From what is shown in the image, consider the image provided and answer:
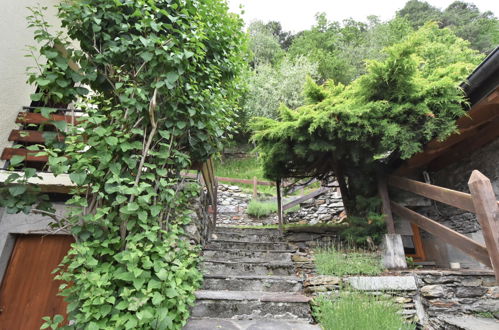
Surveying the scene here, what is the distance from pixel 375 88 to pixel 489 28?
23.7m

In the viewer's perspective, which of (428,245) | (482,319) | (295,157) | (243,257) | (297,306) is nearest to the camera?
(297,306)

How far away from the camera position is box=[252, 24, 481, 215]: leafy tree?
2.90 m

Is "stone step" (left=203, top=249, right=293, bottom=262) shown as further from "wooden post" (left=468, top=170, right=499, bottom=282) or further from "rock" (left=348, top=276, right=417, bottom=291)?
"wooden post" (left=468, top=170, right=499, bottom=282)

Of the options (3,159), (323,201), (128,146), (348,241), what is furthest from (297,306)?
(323,201)

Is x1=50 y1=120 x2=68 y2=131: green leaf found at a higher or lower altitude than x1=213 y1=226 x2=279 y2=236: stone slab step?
higher

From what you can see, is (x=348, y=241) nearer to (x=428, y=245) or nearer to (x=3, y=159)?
(x=428, y=245)

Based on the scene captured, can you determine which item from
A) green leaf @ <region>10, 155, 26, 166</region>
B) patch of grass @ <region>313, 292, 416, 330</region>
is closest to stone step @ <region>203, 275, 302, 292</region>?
patch of grass @ <region>313, 292, 416, 330</region>

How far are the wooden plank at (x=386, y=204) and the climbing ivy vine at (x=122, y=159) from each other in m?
2.78

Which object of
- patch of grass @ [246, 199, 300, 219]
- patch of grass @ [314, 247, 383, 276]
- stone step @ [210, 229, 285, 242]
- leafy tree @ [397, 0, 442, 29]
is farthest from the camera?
leafy tree @ [397, 0, 442, 29]

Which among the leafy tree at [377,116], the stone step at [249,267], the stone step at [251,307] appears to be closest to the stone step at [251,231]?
the stone step at [249,267]

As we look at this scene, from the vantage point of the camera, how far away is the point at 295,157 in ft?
13.4

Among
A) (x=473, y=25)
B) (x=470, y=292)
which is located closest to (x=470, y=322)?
(x=470, y=292)

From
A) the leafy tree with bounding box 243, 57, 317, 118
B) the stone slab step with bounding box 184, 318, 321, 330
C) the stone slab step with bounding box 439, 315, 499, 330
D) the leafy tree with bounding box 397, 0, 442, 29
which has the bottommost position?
the stone slab step with bounding box 439, 315, 499, 330

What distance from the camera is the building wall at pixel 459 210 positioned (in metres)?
3.47
